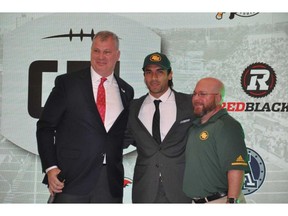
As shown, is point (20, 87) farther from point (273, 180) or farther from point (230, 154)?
point (273, 180)

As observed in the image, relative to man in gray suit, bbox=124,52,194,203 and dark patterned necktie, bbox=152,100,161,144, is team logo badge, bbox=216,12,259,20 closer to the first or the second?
man in gray suit, bbox=124,52,194,203

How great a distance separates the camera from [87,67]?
3641mm

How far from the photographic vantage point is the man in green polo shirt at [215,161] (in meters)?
2.95

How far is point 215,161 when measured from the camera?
2992 millimetres

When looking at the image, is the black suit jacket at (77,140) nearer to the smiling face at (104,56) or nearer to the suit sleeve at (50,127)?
the suit sleeve at (50,127)

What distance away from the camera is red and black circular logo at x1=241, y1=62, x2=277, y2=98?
3.76 metres

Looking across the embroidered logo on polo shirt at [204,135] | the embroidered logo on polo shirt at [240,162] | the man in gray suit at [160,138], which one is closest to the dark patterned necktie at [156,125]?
the man in gray suit at [160,138]

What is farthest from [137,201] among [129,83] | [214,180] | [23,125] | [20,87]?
[20,87]

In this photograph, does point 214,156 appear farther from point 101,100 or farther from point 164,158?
point 101,100

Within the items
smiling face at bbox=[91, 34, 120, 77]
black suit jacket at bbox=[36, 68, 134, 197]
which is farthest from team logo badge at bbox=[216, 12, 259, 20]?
black suit jacket at bbox=[36, 68, 134, 197]

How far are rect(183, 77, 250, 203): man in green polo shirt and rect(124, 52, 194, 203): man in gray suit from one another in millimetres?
114

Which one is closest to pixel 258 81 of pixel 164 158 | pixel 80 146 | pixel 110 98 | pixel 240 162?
pixel 240 162

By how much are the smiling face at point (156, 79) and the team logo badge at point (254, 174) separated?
1.05m

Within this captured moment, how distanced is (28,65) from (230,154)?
2095 mm
